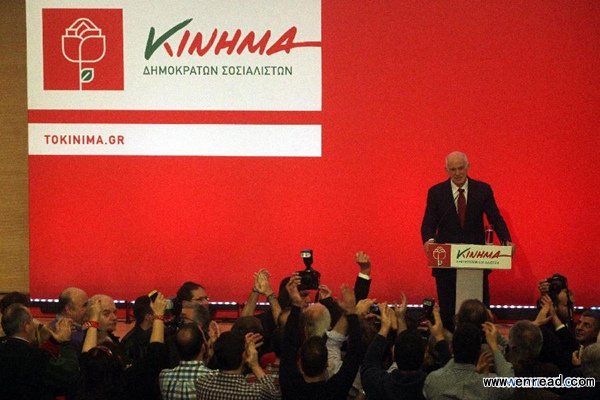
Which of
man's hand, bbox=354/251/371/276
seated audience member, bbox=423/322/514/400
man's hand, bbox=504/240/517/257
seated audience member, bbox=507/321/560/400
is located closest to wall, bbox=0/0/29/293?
man's hand, bbox=354/251/371/276

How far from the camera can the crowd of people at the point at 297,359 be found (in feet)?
13.1

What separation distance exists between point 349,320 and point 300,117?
3.68 metres

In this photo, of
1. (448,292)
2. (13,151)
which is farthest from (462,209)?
(13,151)

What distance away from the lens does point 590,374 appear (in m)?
4.02

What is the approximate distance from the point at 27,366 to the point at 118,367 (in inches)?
16.1

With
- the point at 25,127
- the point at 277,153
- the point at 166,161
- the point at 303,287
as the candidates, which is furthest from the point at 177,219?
the point at 303,287

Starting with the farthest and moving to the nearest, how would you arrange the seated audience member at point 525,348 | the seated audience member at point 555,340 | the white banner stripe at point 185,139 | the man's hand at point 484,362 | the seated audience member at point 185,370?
the white banner stripe at point 185,139 → the seated audience member at point 555,340 → the seated audience member at point 525,348 → the seated audience member at point 185,370 → the man's hand at point 484,362

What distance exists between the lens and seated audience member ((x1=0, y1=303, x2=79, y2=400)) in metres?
4.23

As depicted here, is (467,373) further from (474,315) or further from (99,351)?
(99,351)

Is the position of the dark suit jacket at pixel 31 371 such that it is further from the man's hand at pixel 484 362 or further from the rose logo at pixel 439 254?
the rose logo at pixel 439 254

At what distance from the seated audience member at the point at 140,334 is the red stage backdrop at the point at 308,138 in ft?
9.28

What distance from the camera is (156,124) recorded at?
790cm

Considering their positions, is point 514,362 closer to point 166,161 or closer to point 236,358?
point 236,358

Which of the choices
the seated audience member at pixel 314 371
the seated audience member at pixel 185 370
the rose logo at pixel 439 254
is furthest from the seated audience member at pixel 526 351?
the rose logo at pixel 439 254
